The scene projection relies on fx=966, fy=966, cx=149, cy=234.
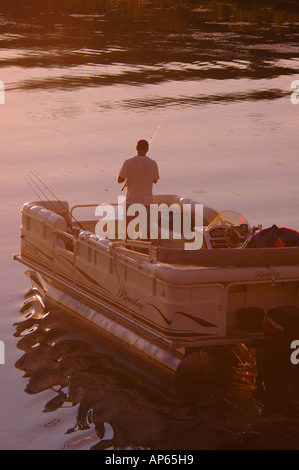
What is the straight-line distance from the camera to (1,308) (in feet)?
44.0

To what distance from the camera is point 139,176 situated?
1248 centimetres

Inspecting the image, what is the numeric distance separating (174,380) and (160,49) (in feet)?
96.7

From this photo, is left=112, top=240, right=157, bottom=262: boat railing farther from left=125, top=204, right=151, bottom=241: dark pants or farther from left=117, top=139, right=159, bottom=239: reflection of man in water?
left=117, top=139, right=159, bottom=239: reflection of man in water

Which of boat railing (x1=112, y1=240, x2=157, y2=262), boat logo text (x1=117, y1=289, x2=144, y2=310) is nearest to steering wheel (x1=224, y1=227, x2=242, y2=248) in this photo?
boat railing (x1=112, y1=240, x2=157, y2=262)

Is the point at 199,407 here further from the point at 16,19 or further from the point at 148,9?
the point at 148,9

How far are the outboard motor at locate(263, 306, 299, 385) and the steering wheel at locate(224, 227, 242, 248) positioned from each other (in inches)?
66.9

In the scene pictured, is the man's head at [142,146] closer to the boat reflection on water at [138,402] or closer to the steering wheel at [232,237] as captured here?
the steering wheel at [232,237]

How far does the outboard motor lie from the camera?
995 centimetres

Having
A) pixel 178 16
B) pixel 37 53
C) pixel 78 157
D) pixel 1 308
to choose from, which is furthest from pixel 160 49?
pixel 1 308

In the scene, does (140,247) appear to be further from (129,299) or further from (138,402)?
(138,402)

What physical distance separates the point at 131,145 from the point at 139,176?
404 inches

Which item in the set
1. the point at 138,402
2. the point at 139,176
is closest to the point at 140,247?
the point at 139,176

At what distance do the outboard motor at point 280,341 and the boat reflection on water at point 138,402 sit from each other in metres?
0.09

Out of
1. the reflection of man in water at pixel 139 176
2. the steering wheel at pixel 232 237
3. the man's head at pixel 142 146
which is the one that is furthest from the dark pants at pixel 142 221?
the steering wheel at pixel 232 237
